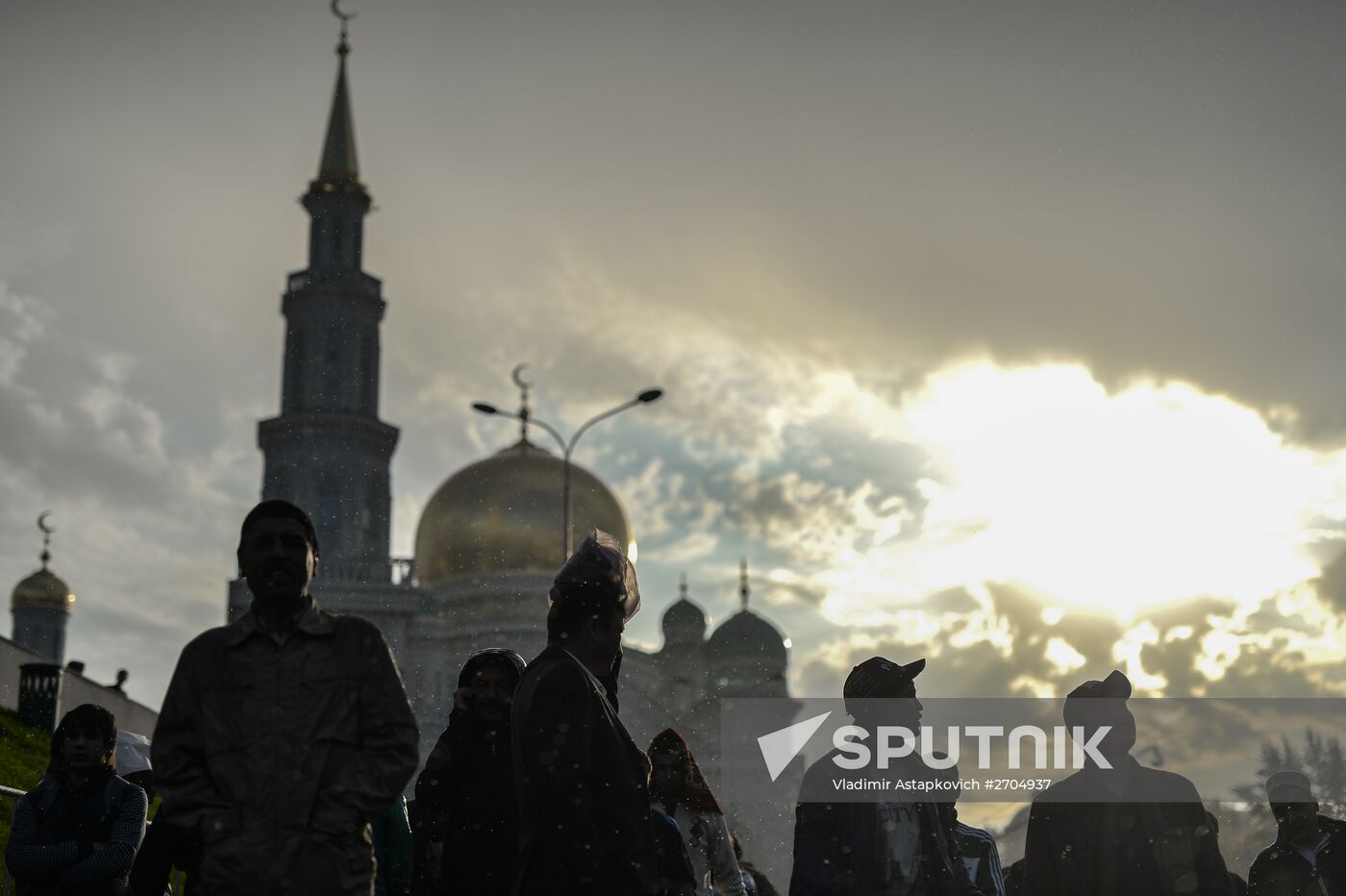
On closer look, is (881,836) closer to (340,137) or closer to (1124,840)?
(1124,840)

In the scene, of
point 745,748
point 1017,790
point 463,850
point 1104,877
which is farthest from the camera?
point 745,748

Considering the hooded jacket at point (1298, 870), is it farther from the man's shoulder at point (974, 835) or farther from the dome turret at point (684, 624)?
the dome turret at point (684, 624)

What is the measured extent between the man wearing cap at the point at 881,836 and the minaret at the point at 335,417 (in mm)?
37407

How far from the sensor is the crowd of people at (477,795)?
4324mm

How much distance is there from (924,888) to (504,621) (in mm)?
35413

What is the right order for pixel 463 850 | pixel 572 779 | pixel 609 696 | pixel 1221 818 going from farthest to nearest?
pixel 1221 818 → pixel 463 850 → pixel 609 696 → pixel 572 779

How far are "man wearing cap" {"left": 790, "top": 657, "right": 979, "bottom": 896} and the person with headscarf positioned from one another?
494mm

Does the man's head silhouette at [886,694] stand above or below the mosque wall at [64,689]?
below

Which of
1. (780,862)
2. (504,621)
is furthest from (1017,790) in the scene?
(780,862)

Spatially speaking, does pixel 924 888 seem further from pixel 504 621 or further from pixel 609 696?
pixel 504 621

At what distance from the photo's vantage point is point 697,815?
6.50 meters

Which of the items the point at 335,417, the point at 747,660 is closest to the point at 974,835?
the point at 335,417

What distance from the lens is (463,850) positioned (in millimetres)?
5789

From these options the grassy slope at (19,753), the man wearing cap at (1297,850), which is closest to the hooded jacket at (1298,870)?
the man wearing cap at (1297,850)
